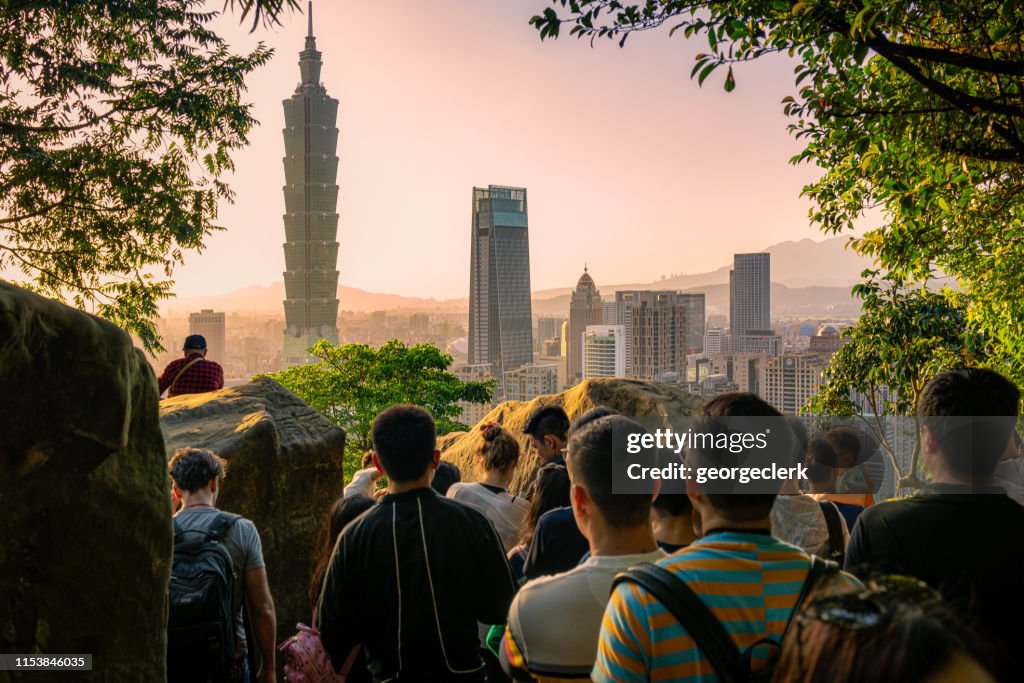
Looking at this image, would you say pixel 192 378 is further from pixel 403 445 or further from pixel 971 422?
pixel 971 422

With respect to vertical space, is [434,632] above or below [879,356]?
below

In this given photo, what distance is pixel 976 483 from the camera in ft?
7.80

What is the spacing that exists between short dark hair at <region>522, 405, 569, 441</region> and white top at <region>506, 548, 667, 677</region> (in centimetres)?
219

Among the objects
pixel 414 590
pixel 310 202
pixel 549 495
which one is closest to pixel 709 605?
pixel 414 590

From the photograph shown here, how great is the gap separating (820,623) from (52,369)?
255 centimetres

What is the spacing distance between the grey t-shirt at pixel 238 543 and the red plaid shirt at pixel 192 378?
333 centimetres

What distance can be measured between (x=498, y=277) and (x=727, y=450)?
557 ft

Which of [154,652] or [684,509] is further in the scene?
[154,652]

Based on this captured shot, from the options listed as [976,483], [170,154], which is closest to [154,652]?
[976,483]

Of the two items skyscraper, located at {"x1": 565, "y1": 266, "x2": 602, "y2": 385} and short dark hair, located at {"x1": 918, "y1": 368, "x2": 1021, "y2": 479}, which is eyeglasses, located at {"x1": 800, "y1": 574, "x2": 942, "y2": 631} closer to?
short dark hair, located at {"x1": 918, "y1": 368, "x2": 1021, "y2": 479}

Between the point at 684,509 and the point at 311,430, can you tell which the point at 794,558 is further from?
the point at 311,430

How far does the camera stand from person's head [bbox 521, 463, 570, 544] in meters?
3.57

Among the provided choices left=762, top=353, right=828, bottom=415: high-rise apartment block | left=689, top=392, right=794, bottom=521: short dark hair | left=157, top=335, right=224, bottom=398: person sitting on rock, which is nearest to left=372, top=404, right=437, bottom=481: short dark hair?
left=689, top=392, right=794, bottom=521: short dark hair

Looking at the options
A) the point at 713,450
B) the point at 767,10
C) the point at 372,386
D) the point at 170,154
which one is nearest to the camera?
the point at 713,450
